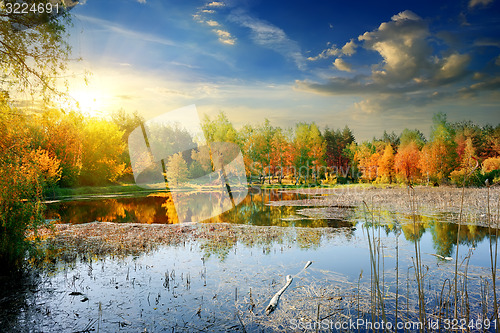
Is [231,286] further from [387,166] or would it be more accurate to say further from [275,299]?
[387,166]

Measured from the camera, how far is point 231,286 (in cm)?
812

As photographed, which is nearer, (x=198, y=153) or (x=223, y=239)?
(x=223, y=239)

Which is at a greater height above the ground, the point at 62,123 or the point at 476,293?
the point at 62,123

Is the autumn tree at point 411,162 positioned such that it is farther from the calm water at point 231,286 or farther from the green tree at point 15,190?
the green tree at point 15,190

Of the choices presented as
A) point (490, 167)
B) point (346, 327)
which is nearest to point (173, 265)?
point (346, 327)

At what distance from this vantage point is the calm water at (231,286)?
6.17 metres

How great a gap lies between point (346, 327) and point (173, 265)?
20.1 feet

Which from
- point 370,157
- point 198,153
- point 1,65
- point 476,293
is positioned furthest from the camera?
point 370,157

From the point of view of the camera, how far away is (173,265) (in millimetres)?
9906

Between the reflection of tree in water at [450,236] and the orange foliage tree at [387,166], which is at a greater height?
the orange foliage tree at [387,166]

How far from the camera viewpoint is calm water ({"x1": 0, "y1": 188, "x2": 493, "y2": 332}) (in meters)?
6.17

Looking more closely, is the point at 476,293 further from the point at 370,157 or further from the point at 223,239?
the point at 370,157

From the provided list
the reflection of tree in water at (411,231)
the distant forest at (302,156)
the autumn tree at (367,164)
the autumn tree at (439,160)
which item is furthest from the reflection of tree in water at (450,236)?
the autumn tree at (367,164)

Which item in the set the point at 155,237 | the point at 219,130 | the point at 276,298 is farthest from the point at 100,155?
the point at 276,298
